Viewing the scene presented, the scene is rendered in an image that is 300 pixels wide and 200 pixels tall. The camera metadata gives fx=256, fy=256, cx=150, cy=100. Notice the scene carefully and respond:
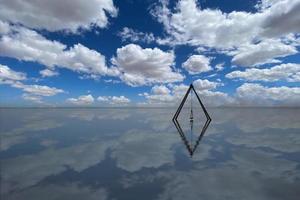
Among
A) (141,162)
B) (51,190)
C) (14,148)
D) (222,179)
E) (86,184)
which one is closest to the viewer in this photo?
(51,190)

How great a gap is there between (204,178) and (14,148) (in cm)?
3487

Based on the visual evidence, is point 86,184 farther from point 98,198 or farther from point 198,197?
point 198,197

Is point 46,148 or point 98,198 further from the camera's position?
point 46,148

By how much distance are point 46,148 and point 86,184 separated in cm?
2323

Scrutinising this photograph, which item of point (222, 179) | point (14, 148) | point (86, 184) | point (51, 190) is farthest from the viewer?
point (14, 148)

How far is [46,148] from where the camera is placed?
4594 centimetres

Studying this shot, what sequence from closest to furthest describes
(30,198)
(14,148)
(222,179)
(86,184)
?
1. (30,198)
2. (86,184)
3. (222,179)
4. (14,148)

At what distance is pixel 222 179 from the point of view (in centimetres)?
2780

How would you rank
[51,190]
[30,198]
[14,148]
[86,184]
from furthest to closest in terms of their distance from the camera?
[14,148] < [86,184] < [51,190] < [30,198]

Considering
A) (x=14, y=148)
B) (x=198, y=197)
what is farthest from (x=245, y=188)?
(x=14, y=148)

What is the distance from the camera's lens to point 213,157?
126 feet

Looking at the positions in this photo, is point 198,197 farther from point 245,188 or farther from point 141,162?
point 141,162

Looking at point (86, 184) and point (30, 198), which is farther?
point (86, 184)

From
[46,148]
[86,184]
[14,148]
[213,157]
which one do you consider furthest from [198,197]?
[14,148]
